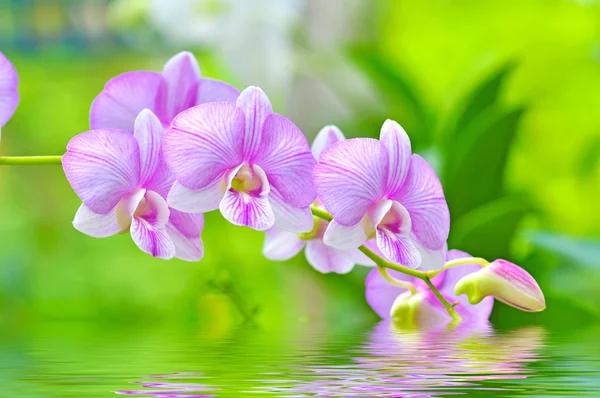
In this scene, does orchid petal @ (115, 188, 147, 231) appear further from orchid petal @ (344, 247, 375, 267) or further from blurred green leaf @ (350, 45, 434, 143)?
blurred green leaf @ (350, 45, 434, 143)

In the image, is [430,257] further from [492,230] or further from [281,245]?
[492,230]

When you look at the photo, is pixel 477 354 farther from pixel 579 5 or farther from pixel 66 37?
pixel 66 37

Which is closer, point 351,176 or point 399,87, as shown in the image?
point 351,176

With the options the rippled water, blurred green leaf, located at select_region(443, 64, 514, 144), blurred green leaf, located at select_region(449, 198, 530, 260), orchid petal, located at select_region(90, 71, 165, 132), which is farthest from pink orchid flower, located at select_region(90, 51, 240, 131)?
blurred green leaf, located at select_region(443, 64, 514, 144)

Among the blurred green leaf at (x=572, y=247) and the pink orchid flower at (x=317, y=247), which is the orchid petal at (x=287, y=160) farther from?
the blurred green leaf at (x=572, y=247)

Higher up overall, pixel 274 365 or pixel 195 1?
pixel 195 1

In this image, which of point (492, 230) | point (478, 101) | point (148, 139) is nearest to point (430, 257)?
point (148, 139)

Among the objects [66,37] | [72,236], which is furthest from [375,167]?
[66,37]

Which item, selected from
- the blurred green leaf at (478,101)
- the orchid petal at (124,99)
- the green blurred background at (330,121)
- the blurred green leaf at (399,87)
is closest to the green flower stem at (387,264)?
the orchid petal at (124,99)
